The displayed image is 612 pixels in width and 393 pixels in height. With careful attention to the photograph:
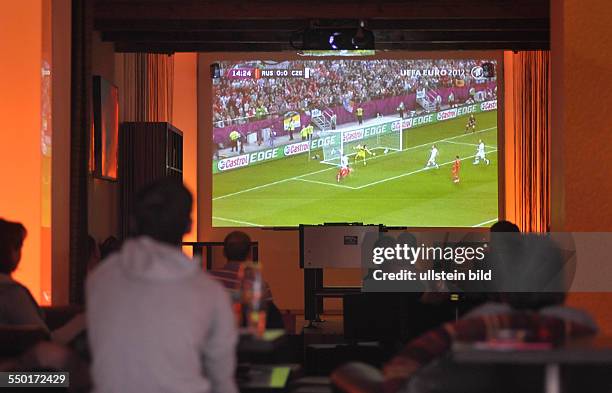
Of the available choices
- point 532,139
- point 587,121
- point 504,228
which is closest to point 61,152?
point 504,228

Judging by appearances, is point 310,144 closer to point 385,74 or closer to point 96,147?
point 385,74

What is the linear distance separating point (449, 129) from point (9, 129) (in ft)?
26.4

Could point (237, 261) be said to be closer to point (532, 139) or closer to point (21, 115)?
point (21, 115)

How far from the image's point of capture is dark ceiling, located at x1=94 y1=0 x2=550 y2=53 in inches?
376

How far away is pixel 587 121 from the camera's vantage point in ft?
20.6

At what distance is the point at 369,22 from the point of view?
33.1 feet

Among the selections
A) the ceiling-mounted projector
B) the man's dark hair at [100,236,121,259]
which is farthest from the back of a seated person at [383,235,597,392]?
the ceiling-mounted projector

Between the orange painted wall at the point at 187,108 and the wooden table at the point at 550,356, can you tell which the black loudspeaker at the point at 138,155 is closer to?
the orange painted wall at the point at 187,108

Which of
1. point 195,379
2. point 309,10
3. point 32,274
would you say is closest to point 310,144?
point 309,10

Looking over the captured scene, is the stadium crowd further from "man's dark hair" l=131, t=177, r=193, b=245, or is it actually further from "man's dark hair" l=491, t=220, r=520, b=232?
"man's dark hair" l=131, t=177, r=193, b=245

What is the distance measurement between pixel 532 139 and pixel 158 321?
413 inches

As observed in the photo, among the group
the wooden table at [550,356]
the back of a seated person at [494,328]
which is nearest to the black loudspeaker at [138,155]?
the back of a seated person at [494,328]

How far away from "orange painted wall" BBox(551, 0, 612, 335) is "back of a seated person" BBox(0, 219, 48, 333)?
3.62 metres

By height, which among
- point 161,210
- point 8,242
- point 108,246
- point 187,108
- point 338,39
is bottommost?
point 108,246
